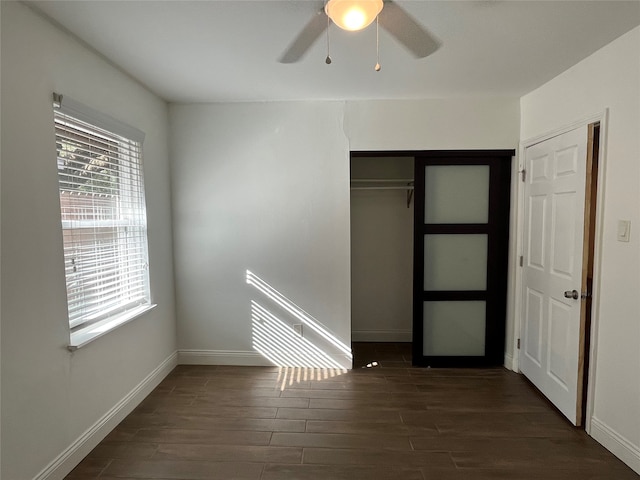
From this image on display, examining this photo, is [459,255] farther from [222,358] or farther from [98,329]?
[98,329]

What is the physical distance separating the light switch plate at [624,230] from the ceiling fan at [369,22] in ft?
4.83

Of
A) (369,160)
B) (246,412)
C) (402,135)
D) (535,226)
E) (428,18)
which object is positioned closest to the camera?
(428,18)

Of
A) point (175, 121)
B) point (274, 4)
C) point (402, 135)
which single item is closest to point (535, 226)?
point (402, 135)

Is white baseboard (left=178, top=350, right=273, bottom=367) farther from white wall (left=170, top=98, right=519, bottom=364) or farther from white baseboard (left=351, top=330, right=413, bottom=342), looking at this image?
white baseboard (left=351, top=330, right=413, bottom=342)

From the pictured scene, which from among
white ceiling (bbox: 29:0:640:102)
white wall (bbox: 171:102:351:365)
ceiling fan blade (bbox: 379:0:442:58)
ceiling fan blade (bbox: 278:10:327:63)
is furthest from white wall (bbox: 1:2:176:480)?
ceiling fan blade (bbox: 379:0:442:58)

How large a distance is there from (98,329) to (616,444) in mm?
3201

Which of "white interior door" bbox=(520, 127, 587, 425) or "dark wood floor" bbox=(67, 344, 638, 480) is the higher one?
"white interior door" bbox=(520, 127, 587, 425)

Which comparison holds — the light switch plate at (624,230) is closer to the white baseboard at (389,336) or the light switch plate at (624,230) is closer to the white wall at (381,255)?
the white wall at (381,255)

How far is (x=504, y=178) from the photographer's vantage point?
10.9 ft

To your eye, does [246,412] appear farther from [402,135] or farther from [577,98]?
[577,98]

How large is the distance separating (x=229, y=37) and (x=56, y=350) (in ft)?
6.42

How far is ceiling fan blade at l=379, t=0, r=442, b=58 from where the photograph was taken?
1811mm

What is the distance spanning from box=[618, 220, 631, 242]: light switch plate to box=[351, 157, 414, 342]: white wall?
2049 millimetres

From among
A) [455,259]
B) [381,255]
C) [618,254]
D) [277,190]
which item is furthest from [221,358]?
[618,254]
